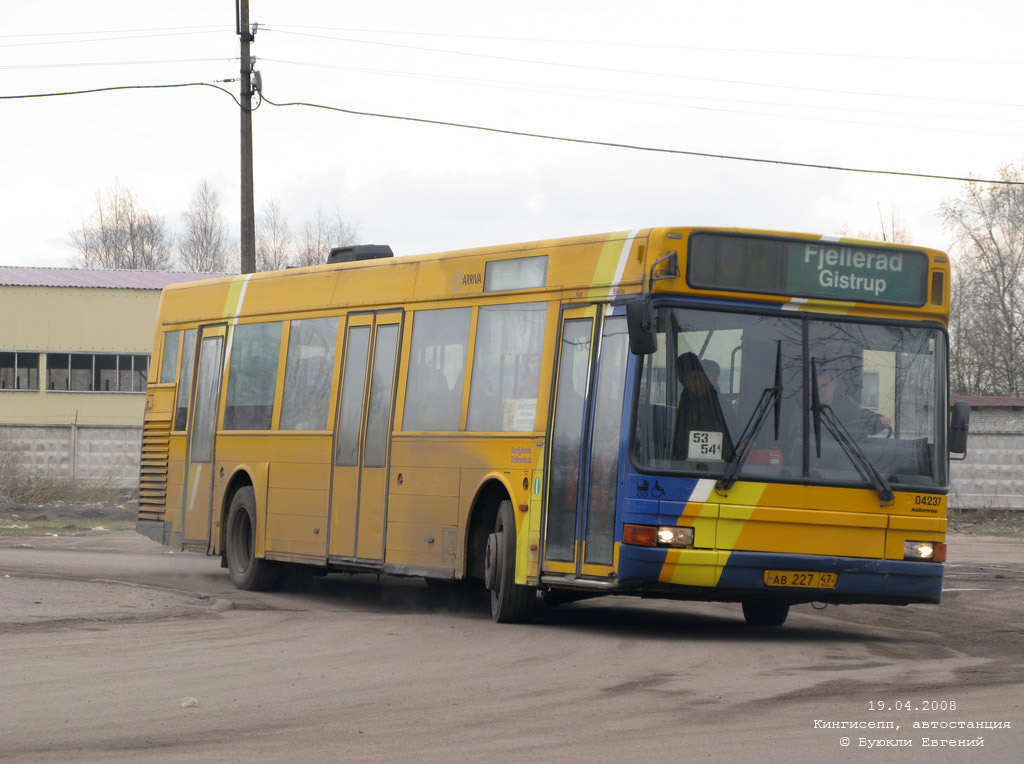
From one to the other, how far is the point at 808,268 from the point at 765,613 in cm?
330

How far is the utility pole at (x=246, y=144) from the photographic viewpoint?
89.6ft

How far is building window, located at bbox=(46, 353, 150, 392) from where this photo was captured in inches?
2275

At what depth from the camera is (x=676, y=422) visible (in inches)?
462

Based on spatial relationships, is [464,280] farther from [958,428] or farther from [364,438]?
[958,428]

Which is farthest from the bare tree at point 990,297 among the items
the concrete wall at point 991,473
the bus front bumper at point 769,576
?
the bus front bumper at point 769,576

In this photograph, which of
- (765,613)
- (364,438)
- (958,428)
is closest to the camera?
(958,428)

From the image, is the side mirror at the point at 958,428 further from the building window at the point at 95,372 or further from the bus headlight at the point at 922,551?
the building window at the point at 95,372

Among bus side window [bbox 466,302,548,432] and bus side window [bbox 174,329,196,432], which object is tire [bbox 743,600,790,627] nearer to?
bus side window [bbox 466,302,548,432]

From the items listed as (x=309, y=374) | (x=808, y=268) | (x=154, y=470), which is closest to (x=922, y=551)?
(x=808, y=268)

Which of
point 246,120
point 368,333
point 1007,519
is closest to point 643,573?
point 368,333

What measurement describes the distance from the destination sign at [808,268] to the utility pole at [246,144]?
1493 centimetres

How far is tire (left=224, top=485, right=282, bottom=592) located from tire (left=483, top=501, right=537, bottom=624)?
4404mm

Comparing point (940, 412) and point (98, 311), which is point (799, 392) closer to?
point (940, 412)

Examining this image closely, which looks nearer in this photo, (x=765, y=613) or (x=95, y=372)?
(x=765, y=613)
